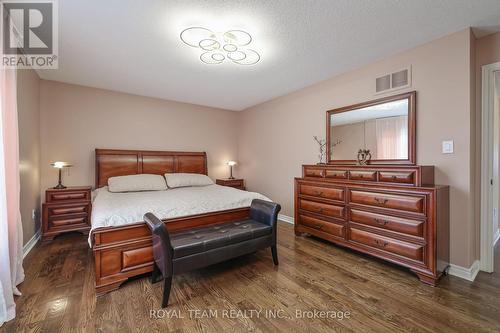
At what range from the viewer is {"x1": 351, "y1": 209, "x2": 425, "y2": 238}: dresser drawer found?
2.19m

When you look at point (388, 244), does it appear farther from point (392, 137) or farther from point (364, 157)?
point (392, 137)

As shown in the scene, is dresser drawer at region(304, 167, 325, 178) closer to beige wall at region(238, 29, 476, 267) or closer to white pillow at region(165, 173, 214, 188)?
beige wall at region(238, 29, 476, 267)

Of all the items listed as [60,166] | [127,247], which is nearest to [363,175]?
[127,247]

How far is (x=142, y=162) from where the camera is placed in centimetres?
434

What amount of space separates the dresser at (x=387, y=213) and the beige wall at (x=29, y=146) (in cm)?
396

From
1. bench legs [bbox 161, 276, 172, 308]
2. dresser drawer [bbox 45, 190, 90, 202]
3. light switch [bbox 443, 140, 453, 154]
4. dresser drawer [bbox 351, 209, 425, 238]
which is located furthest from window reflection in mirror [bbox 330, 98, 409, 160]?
dresser drawer [bbox 45, 190, 90, 202]

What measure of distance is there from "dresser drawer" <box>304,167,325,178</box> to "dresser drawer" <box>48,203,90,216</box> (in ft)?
12.0

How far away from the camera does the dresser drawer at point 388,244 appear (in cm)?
218

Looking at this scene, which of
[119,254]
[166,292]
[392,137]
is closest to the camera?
[166,292]

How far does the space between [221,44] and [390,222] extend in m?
2.83

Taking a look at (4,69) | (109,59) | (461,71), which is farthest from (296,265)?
(109,59)

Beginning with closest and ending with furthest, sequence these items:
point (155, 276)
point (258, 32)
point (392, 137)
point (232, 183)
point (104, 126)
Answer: point (155, 276), point (258, 32), point (392, 137), point (104, 126), point (232, 183)

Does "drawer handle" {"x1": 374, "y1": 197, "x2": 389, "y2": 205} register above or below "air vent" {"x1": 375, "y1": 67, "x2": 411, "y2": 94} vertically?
below

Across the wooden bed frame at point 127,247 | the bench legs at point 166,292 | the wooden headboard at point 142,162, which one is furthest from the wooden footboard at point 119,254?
the wooden headboard at point 142,162
